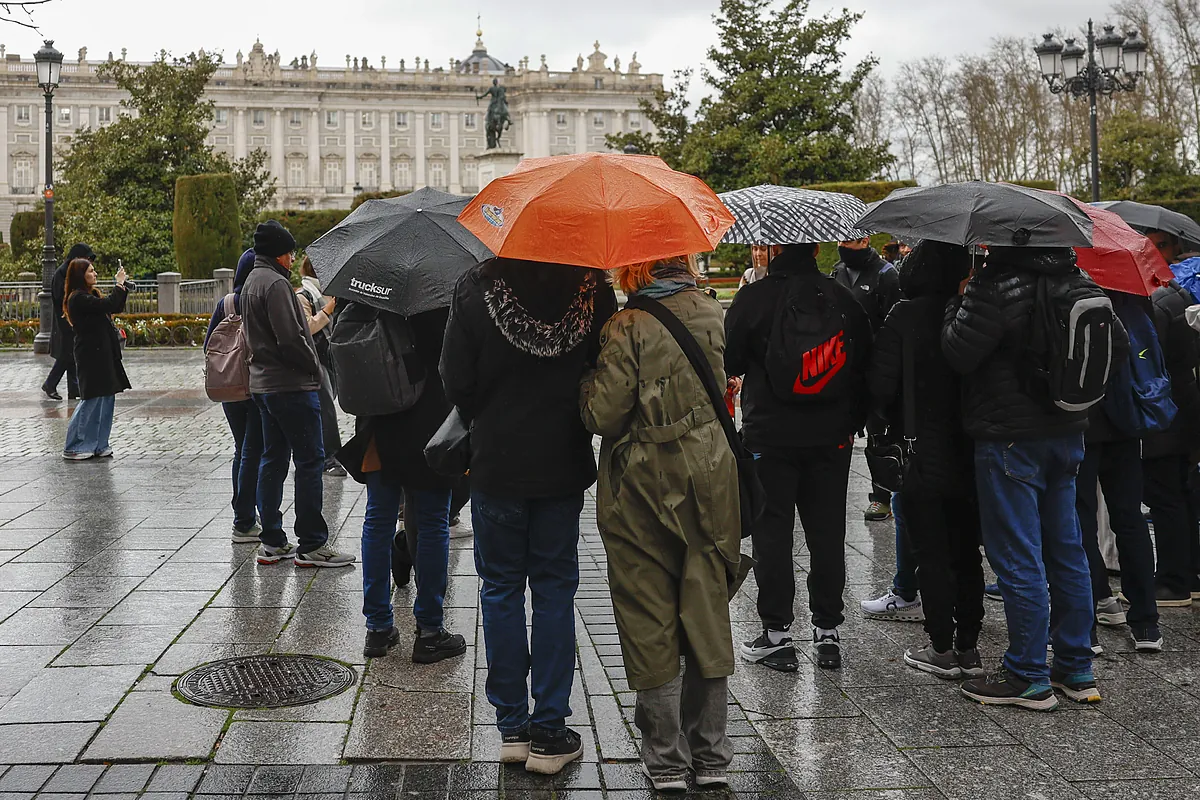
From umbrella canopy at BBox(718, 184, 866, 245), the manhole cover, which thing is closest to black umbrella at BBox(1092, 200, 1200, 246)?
umbrella canopy at BBox(718, 184, 866, 245)

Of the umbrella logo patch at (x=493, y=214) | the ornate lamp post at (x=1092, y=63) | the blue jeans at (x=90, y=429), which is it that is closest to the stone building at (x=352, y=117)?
the ornate lamp post at (x=1092, y=63)

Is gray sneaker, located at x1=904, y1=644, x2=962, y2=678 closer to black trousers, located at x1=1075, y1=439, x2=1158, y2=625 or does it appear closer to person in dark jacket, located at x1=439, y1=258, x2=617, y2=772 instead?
black trousers, located at x1=1075, y1=439, x2=1158, y2=625

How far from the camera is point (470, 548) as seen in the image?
25.1 feet

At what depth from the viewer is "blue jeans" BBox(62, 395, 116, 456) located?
11.1 metres

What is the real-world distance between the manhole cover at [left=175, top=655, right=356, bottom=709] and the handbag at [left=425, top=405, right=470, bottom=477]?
1.17m

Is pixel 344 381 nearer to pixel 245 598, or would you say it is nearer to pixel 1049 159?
pixel 245 598

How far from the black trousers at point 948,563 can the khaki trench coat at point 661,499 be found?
1.45 metres

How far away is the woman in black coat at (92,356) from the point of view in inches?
426

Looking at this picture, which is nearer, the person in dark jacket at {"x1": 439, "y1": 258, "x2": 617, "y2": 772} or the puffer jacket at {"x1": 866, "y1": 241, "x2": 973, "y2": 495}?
the person in dark jacket at {"x1": 439, "y1": 258, "x2": 617, "y2": 772}

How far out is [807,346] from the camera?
5.21m

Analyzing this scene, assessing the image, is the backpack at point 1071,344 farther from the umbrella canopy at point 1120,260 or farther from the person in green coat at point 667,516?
the person in green coat at point 667,516

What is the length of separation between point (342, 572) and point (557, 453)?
3.19m

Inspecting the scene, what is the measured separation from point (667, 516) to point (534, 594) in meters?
0.64

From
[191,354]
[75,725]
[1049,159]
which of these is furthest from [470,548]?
[1049,159]
